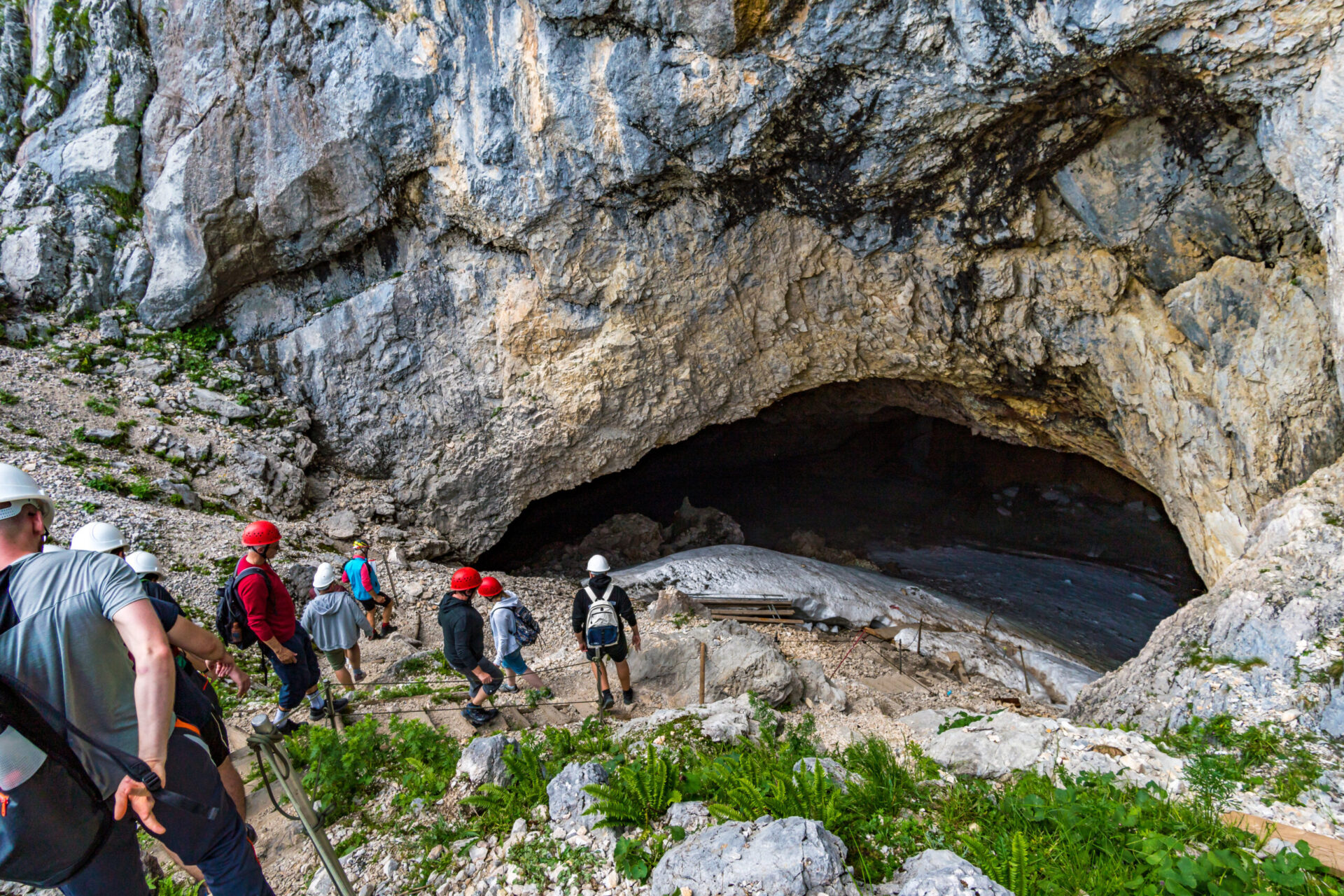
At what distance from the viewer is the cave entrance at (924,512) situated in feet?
35.0

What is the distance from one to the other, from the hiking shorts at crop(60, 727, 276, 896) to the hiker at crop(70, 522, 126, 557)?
180 cm

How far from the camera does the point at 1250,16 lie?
175 inches

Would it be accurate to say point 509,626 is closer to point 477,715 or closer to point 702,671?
point 477,715

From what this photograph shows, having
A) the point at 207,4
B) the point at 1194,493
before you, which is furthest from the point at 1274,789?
the point at 207,4

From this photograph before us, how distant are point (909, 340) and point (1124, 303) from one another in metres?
2.54

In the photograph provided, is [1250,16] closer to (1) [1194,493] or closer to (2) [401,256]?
(1) [1194,493]

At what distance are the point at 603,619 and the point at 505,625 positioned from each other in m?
0.77

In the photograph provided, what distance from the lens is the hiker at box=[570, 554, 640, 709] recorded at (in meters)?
5.04

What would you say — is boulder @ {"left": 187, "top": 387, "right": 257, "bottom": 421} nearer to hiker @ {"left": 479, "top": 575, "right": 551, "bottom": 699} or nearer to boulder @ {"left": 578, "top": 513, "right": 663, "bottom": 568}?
boulder @ {"left": 578, "top": 513, "right": 663, "bottom": 568}

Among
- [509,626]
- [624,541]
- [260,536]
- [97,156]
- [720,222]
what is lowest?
[624,541]

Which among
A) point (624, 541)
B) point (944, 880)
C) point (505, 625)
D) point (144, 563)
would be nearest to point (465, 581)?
point (505, 625)

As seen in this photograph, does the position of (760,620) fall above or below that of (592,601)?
below

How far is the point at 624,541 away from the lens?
12.3 m

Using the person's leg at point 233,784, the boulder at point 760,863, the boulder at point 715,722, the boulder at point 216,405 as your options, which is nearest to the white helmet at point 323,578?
the person's leg at point 233,784
